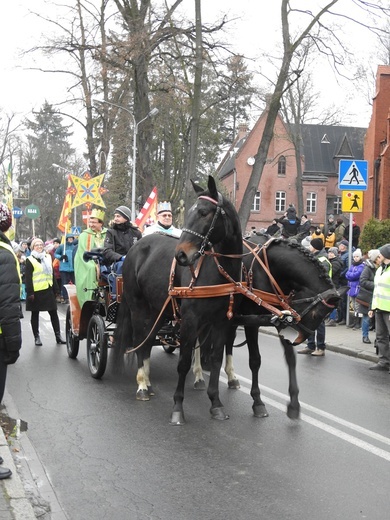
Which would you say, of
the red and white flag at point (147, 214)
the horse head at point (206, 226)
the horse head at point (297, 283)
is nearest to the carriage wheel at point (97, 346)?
the horse head at point (297, 283)

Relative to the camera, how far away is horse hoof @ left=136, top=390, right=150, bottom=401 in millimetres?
7838

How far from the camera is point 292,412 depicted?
702 cm

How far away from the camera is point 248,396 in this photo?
803cm

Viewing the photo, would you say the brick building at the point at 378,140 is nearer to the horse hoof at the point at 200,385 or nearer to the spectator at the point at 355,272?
the spectator at the point at 355,272

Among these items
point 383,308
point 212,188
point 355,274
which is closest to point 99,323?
point 212,188

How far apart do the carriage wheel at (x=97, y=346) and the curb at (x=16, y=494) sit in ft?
10.9

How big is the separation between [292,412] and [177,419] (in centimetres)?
118

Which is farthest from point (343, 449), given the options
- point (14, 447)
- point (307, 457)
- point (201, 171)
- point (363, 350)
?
point (201, 171)

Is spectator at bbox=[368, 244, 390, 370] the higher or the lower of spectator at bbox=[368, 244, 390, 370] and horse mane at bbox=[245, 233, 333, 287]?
the lower

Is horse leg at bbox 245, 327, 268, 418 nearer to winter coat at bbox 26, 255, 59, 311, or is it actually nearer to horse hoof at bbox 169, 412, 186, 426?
horse hoof at bbox 169, 412, 186, 426

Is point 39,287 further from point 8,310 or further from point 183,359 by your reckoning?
point 8,310

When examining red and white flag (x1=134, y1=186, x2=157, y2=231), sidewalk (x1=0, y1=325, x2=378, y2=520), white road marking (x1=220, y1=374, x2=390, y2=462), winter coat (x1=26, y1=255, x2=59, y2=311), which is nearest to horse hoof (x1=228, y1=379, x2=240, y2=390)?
white road marking (x1=220, y1=374, x2=390, y2=462)

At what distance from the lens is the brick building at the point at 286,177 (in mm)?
63062

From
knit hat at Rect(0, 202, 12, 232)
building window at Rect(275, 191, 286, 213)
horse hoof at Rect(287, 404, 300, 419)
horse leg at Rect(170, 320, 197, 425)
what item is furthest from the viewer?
building window at Rect(275, 191, 286, 213)
